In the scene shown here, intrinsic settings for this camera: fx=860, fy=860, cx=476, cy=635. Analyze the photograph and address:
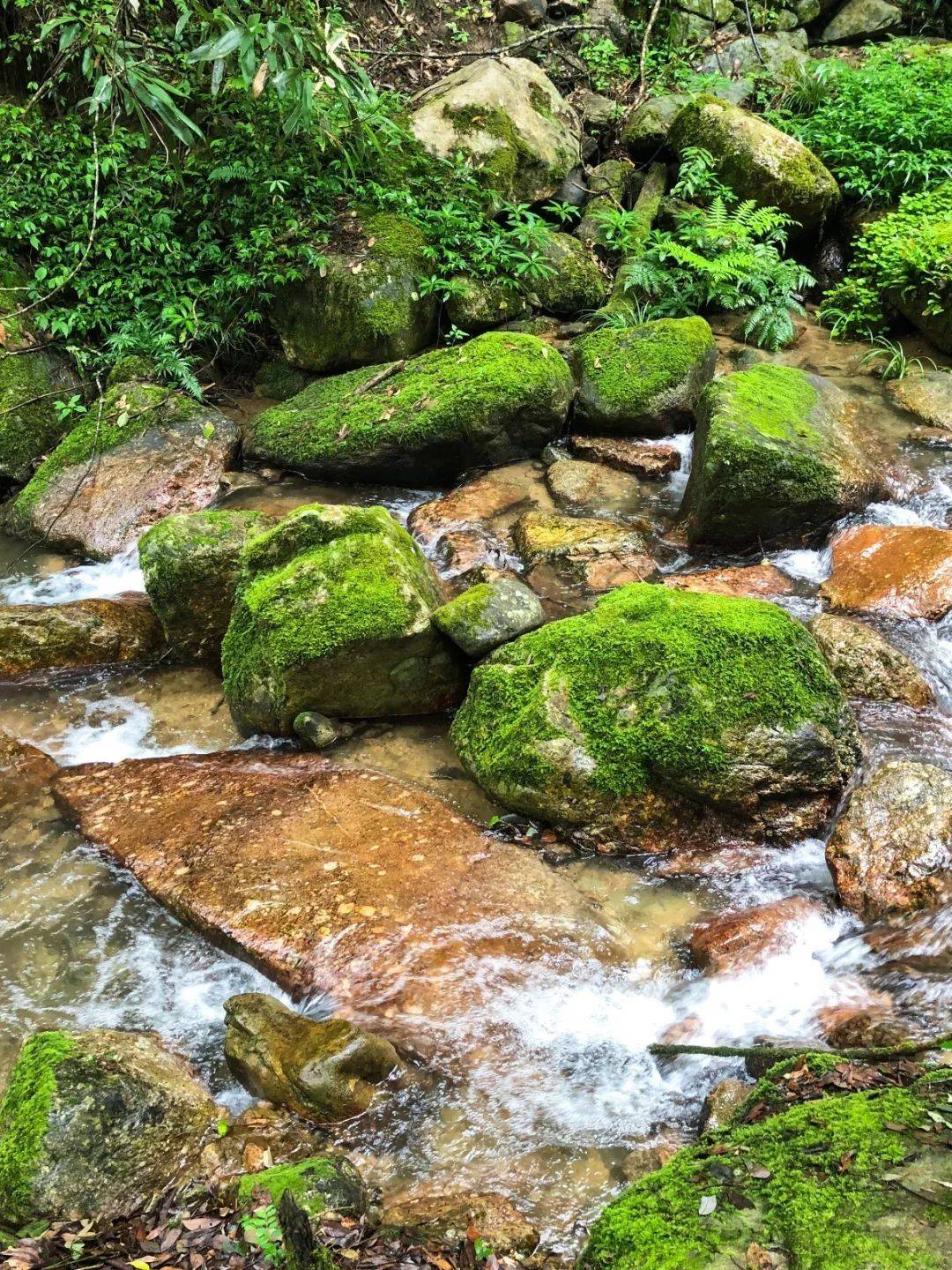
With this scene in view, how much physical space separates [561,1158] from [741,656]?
2.47 m

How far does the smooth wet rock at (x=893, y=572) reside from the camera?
18.3 ft

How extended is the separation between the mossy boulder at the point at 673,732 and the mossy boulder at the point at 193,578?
2.22 metres

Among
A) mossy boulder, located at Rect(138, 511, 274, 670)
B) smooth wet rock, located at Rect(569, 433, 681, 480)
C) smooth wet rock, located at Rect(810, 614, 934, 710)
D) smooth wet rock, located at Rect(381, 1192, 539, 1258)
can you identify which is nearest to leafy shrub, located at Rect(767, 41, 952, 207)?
smooth wet rock, located at Rect(569, 433, 681, 480)

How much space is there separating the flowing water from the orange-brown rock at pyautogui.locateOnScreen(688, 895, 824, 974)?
0.05 metres

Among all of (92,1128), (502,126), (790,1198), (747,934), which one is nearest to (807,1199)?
(790,1198)

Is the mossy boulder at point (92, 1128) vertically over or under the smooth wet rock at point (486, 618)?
under

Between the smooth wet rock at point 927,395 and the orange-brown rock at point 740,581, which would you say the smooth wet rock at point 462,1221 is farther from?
the smooth wet rock at point 927,395

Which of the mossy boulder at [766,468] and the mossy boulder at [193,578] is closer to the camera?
the mossy boulder at [193,578]

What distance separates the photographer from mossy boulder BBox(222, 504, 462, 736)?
4938 mm

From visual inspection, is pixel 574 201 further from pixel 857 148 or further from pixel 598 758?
pixel 598 758

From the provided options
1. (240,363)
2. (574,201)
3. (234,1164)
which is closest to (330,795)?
(234,1164)

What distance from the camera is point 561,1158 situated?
119 inches

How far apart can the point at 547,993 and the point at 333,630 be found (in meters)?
2.29

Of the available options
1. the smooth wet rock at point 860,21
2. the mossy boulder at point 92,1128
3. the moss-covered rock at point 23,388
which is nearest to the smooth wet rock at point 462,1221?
the mossy boulder at point 92,1128
